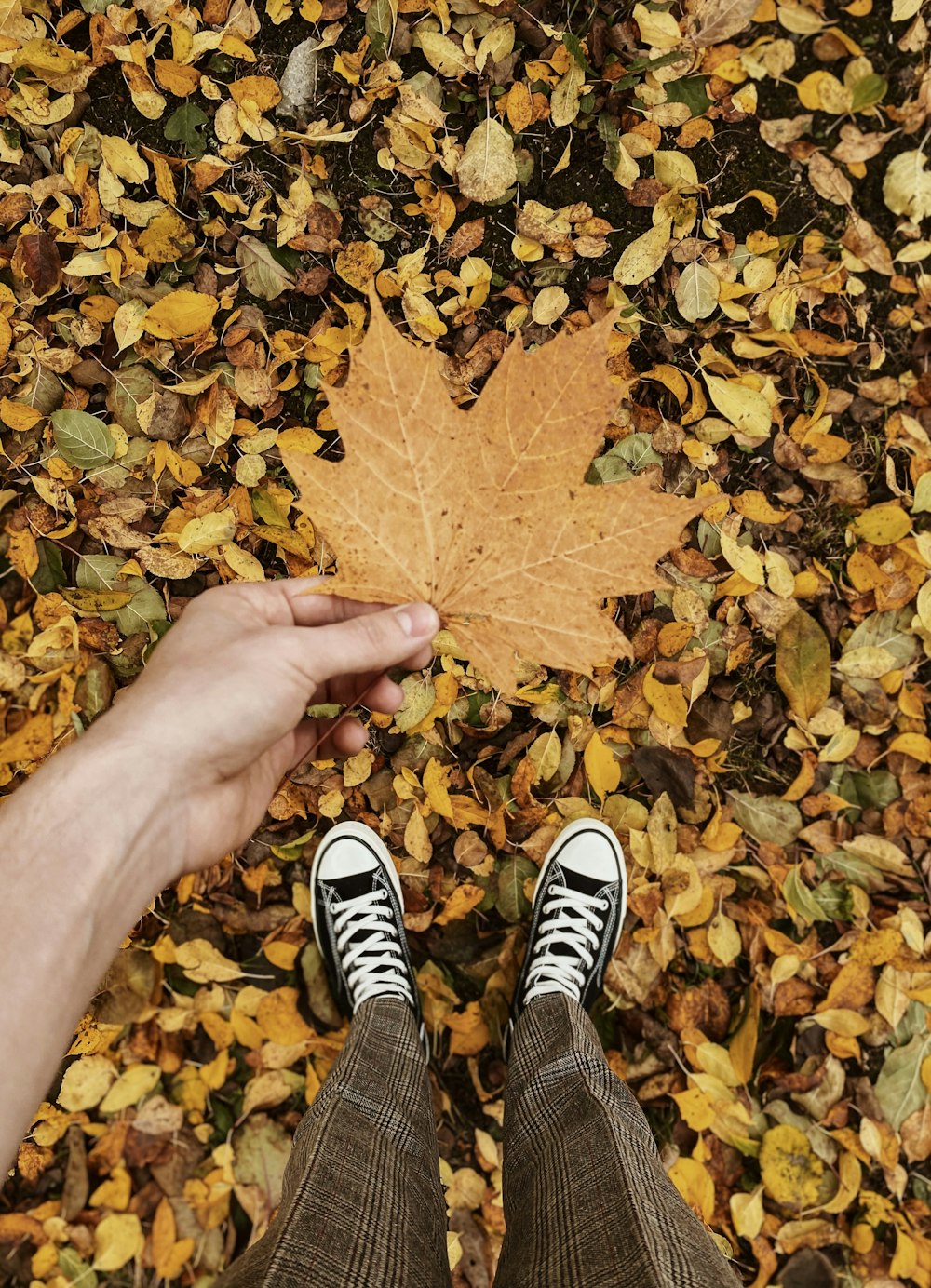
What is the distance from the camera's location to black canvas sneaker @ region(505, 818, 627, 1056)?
67.0 inches

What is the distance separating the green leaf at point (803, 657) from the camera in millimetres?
1730

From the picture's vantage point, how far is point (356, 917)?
172 centimetres

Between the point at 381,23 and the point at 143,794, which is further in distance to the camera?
the point at 381,23

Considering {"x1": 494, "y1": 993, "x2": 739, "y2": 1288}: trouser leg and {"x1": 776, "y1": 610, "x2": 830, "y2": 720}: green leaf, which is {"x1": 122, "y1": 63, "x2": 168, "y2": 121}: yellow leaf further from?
{"x1": 494, "y1": 993, "x2": 739, "y2": 1288}: trouser leg

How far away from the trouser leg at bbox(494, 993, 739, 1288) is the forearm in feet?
2.28

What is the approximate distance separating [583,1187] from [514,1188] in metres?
0.18

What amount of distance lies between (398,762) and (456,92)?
141 cm

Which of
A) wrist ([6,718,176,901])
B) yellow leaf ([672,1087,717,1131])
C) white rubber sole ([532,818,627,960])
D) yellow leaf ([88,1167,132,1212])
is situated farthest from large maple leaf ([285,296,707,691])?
yellow leaf ([88,1167,132,1212])

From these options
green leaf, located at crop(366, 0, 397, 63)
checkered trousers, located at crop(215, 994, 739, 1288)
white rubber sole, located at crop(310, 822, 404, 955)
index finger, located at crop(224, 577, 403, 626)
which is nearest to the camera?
checkered trousers, located at crop(215, 994, 739, 1288)

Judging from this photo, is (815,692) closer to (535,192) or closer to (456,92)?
(535,192)

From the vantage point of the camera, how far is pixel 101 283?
1688 mm

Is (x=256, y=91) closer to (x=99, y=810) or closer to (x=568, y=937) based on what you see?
(x=99, y=810)

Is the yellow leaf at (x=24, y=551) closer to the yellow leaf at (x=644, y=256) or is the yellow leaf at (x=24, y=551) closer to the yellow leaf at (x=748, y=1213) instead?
the yellow leaf at (x=644, y=256)

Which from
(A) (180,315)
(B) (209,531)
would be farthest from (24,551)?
(A) (180,315)
